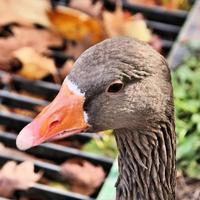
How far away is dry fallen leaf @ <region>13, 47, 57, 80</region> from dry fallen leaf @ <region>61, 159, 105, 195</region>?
0.64m

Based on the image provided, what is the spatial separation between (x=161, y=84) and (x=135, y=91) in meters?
0.10

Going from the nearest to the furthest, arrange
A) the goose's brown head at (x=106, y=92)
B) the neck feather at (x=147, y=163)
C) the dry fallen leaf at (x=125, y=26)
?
the goose's brown head at (x=106, y=92), the neck feather at (x=147, y=163), the dry fallen leaf at (x=125, y=26)

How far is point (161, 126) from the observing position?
2658mm

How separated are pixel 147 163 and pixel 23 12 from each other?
1.90m

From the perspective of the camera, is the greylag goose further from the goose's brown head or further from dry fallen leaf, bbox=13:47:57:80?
dry fallen leaf, bbox=13:47:57:80

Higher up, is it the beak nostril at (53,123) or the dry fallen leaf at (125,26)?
the beak nostril at (53,123)

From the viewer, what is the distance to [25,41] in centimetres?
426

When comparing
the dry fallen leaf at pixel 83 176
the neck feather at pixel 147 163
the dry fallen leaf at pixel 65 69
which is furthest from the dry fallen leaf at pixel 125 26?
the neck feather at pixel 147 163

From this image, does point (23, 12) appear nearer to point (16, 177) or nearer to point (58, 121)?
point (16, 177)

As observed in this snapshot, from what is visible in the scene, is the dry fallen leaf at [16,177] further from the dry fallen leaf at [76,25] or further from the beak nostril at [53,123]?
the beak nostril at [53,123]

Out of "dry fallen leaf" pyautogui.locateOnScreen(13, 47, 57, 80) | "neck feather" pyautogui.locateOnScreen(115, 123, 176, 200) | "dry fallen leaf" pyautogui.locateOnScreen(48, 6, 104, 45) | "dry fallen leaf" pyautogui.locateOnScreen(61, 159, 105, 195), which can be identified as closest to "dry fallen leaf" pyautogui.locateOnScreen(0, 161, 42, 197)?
"dry fallen leaf" pyautogui.locateOnScreen(61, 159, 105, 195)

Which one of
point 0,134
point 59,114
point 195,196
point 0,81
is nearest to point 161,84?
point 59,114

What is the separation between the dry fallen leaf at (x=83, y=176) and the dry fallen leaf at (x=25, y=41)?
792 millimetres

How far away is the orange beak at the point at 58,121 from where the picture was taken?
247 centimetres
